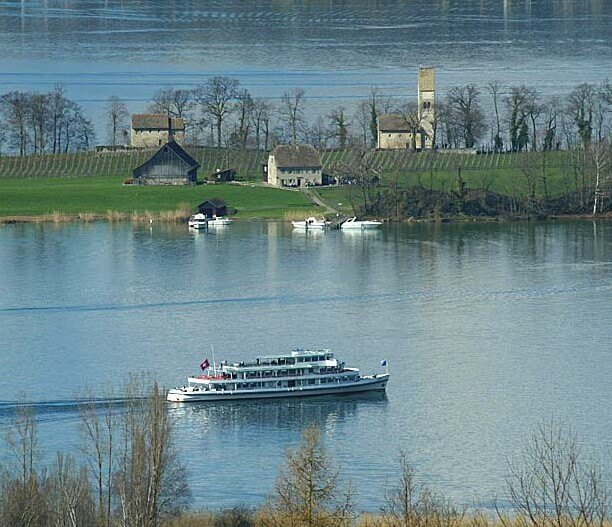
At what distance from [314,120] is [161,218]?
1488cm

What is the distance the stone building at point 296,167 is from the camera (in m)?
44.7

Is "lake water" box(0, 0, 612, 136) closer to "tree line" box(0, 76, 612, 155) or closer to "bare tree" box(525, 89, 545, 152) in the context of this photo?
"tree line" box(0, 76, 612, 155)

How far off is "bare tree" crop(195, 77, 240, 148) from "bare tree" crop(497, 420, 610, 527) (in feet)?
107

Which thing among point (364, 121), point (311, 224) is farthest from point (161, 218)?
point (364, 121)

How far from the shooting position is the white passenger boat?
843 inches

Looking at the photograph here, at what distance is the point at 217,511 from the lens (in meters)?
16.5

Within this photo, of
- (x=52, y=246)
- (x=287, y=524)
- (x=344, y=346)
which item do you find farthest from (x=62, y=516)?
(x=52, y=246)

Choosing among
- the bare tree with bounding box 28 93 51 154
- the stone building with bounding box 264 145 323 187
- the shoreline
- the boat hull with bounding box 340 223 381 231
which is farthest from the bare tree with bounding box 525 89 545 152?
the bare tree with bounding box 28 93 51 154

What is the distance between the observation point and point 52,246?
3522cm

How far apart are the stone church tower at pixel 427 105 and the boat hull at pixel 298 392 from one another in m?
28.4

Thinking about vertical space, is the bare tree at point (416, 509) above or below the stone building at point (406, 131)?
below

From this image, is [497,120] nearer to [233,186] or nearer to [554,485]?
[233,186]

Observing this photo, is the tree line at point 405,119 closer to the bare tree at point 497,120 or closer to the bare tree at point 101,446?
the bare tree at point 497,120

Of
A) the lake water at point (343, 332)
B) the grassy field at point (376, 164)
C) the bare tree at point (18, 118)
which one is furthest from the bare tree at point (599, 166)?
the bare tree at point (18, 118)
